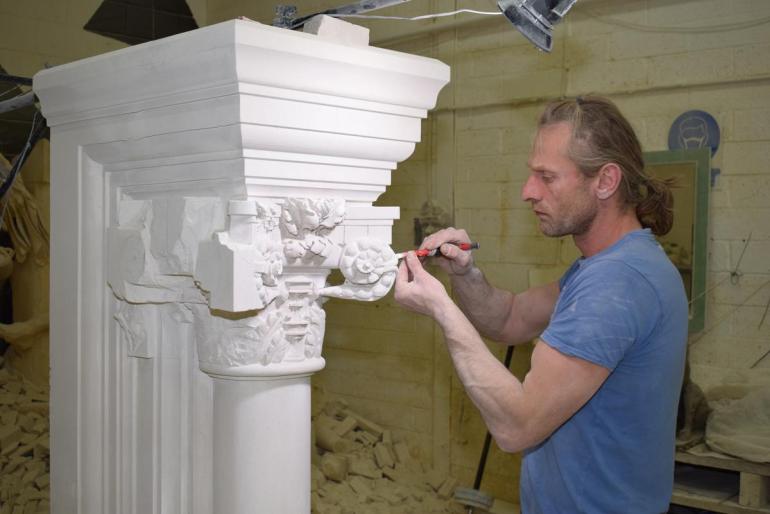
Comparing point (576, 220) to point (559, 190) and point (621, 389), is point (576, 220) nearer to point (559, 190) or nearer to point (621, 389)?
point (559, 190)

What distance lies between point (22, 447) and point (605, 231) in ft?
11.9

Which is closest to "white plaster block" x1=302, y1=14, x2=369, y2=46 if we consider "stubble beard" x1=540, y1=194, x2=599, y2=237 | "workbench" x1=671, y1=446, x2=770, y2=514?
"stubble beard" x1=540, y1=194, x2=599, y2=237

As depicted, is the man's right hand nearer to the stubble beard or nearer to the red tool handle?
the red tool handle

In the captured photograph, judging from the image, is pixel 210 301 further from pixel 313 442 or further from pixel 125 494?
pixel 313 442

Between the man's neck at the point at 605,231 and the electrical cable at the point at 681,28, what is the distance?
2108 mm

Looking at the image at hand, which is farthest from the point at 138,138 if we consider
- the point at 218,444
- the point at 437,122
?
the point at 437,122

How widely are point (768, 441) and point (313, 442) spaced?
2663 mm

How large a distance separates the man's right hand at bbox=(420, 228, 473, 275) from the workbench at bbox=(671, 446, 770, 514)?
5.11ft

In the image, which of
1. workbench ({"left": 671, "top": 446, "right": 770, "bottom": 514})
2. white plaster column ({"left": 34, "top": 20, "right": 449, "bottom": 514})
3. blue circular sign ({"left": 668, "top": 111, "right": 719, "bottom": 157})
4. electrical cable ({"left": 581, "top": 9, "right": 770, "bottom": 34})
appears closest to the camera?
white plaster column ({"left": 34, "top": 20, "right": 449, "bottom": 514})

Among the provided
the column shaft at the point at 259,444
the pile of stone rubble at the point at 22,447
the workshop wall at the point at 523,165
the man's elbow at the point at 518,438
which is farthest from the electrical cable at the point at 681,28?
the pile of stone rubble at the point at 22,447

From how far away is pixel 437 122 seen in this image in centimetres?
496

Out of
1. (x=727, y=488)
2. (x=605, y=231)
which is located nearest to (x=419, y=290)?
(x=605, y=231)

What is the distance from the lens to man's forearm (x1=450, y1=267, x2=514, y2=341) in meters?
2.48

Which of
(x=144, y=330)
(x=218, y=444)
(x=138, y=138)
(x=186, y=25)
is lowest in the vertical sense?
(x=218, y=444)
